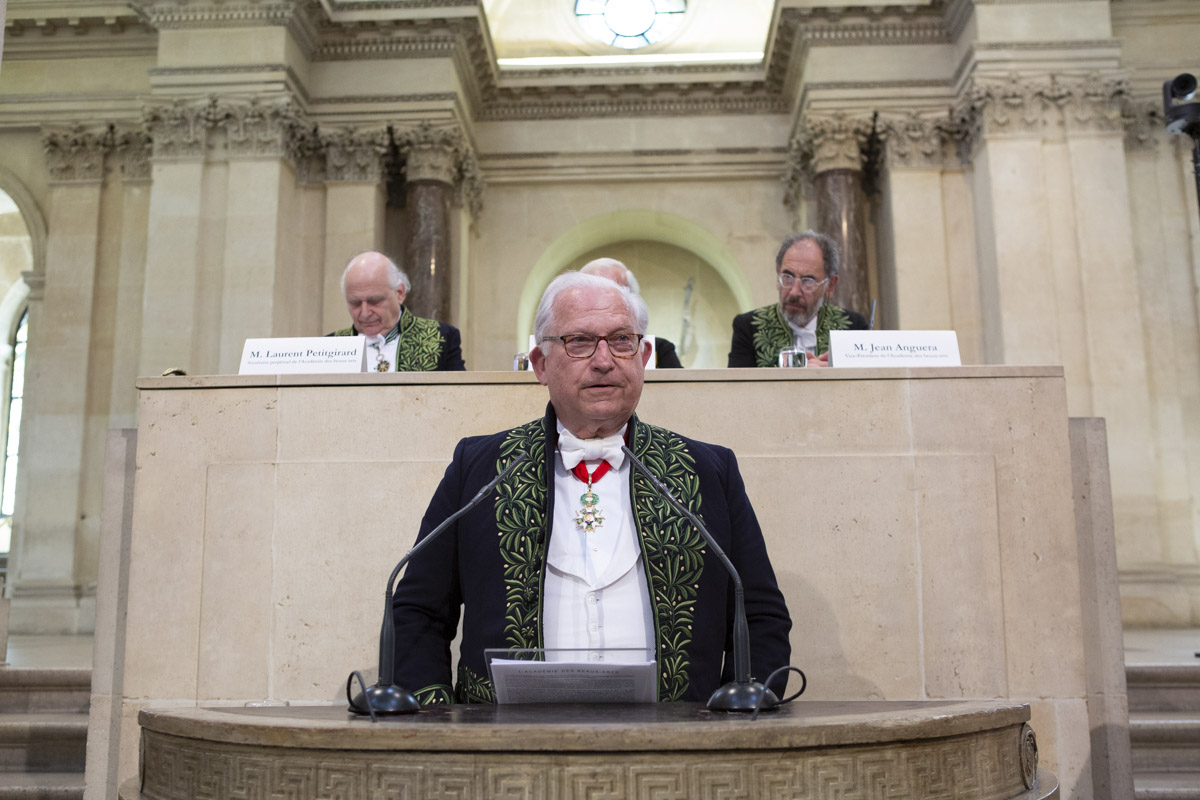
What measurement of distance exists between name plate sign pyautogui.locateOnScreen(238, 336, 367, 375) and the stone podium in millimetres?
280

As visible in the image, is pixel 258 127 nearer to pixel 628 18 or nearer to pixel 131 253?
pixel 131 253

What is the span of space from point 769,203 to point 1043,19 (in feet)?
13.4

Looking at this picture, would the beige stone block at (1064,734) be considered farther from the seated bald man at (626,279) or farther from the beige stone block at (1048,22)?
the beige stone block at (1048,22)

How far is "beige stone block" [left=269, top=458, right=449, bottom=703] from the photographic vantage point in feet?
13.7

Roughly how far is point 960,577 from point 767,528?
0.72 metres

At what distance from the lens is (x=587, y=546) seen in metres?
3.03

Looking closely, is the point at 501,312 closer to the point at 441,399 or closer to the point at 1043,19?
the point at 1043,19

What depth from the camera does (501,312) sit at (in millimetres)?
14789

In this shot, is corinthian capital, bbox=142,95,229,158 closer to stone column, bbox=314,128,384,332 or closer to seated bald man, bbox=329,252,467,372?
stone column, bbox=314,128,384,332

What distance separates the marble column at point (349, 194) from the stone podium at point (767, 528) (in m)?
8.74

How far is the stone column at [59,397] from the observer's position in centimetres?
1245

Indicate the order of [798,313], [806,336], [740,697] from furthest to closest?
[806,336]
[798,313]
[740,697]

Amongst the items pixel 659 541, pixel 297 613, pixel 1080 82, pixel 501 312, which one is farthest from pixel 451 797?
pixel 501 312

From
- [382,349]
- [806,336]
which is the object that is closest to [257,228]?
[382,349]
